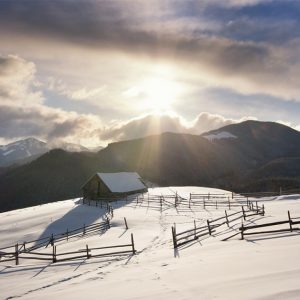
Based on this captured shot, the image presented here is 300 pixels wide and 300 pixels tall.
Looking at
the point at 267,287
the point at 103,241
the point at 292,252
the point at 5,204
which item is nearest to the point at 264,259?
the point at 292,252

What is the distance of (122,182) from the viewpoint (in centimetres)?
6481

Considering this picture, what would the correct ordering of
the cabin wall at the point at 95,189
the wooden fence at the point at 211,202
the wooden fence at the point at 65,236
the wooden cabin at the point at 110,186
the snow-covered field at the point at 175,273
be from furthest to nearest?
the cabin wall at the point at 95,189 → the wooden cabin at the point at 110,186 → the wooden fence at the point at 211,202 → the wooden fence at the point at 65,236 → the snow-covered field at the point at 175,273

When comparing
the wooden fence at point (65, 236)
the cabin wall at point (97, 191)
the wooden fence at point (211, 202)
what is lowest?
the wooden fence at point (65, 236)

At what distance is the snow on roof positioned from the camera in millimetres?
61847

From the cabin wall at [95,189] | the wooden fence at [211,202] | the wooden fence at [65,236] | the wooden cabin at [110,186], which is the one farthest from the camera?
the cabin wall at [95,189]

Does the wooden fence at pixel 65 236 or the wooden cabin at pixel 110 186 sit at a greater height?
the wooden cabin at pixel 110 186

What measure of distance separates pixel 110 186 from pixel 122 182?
389cm

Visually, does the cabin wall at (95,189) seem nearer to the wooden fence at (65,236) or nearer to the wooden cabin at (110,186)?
the wooden cabin at (110,186)

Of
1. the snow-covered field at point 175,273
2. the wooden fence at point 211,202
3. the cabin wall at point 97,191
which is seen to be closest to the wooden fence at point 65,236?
the snow-covered field at point 175,273

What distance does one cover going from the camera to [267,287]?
35.6ft

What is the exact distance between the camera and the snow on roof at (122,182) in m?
61.8

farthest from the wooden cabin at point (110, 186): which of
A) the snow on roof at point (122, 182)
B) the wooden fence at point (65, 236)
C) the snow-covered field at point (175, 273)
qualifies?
the snow-covered field at point (175, 273)

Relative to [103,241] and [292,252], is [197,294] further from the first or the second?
[103,241]

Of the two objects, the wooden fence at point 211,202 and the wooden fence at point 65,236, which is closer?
the wooden fence at point 65,236
